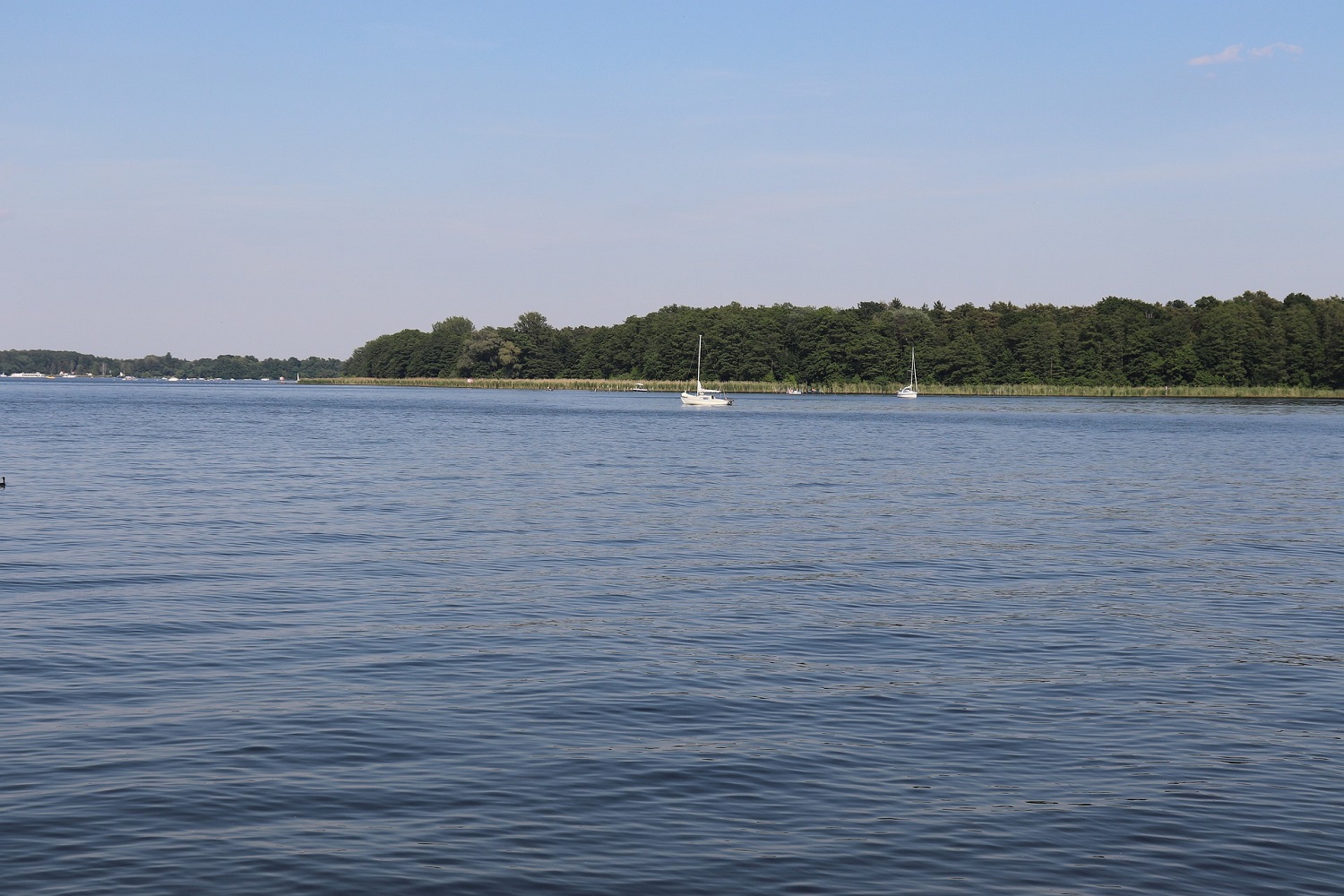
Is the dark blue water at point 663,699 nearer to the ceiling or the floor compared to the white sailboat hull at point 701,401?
nearer to the floor

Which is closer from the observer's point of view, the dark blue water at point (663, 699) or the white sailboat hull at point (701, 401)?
the dark blue water at point (663, 699)

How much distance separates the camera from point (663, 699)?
16.5 metres

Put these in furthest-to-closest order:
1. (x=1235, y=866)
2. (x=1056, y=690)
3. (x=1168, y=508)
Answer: (x=1168, y=508) → (x=1056, y=690) → (x=1235, y=866)

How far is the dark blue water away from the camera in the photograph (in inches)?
439

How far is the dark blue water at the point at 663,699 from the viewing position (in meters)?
11.1

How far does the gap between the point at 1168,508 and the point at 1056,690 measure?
2823 cm

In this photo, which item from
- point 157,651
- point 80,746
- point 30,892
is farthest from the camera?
point 157,651

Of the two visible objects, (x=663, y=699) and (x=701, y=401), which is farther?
(x=701, y=401)

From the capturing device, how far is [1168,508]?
141 ft

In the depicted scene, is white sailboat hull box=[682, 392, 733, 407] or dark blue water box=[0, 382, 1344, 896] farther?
white sailboat hull box=[682, 392, 733, 407]

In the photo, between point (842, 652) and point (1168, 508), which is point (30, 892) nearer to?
point (842, 652)

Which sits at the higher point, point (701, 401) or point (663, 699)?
point (701, 401)

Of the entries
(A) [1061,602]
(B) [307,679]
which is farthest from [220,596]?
(A) [1061,602]

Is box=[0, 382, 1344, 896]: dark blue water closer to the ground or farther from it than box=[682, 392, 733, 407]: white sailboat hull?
closer to the ground
